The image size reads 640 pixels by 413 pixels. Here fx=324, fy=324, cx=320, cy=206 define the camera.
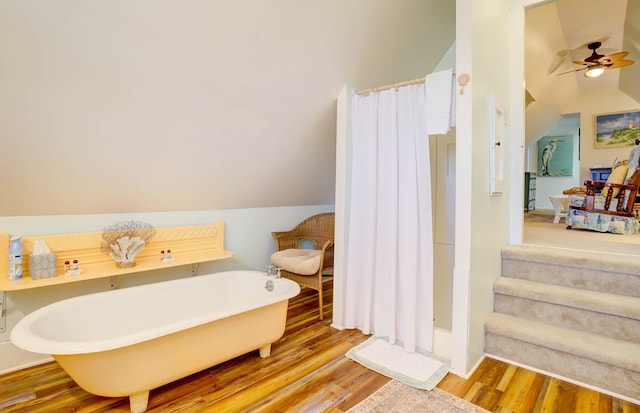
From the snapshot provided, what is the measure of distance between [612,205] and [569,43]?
8.13 feet

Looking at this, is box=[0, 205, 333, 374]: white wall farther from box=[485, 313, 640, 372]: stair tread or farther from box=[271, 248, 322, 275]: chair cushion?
box=[485, 313, 640, 372]: stair tread

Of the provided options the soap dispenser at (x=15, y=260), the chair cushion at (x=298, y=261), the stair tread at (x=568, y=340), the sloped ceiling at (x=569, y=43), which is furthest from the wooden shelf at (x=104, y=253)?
the sloped ceiling at (x=569, y=43)

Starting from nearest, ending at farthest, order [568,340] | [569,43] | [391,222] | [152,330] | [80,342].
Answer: [80,342] < [152,330] < [568,340] < [391,222] < [569,43]

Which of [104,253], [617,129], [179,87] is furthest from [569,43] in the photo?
[104,253]

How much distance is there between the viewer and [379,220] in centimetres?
257

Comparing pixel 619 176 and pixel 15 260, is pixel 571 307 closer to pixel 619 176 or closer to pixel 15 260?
pixel 619 176

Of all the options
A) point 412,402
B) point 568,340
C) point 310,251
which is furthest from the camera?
point 310,251

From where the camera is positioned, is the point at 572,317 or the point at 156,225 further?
the point at 156,225

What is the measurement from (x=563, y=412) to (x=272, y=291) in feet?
6.37

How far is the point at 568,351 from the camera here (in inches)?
79.7

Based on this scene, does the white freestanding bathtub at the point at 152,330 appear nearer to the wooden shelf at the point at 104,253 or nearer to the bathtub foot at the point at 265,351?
the bathtub foot at the point at 265,351

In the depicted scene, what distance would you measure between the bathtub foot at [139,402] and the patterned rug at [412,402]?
1.10 meters

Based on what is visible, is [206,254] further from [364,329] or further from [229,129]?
[364,329]

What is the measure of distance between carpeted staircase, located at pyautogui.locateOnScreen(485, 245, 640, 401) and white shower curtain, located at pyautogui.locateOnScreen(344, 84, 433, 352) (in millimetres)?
588
